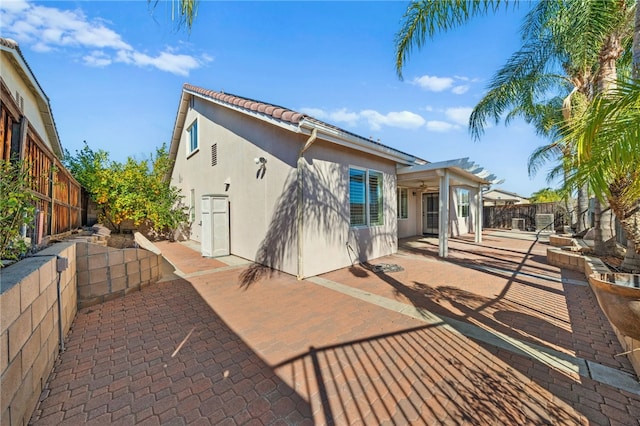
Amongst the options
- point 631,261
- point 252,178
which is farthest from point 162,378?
point 631,261

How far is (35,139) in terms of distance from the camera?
416 centimetres

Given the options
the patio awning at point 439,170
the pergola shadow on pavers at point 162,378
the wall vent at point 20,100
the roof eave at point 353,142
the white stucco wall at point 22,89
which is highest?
the white stucco wall at point 22,89

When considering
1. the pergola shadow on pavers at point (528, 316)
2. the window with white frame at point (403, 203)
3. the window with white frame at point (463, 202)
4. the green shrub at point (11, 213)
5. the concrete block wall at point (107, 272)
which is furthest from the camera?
the window with white frame at point (463, 202)

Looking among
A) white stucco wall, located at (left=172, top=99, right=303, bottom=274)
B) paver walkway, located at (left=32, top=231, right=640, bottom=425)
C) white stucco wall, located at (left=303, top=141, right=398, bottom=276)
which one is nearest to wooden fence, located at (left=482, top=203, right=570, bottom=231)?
paver walkway, located at (left=32, top=231, right=640, bottom=425)

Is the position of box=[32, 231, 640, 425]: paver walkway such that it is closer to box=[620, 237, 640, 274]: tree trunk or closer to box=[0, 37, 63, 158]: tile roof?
box=[620, 237, 640, 274]: tree trunk

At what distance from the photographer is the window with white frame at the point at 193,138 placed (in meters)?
12.1

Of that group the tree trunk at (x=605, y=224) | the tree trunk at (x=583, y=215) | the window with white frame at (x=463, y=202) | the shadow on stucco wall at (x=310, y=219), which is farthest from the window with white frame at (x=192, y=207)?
the tree trunk at (x=583, y=215)

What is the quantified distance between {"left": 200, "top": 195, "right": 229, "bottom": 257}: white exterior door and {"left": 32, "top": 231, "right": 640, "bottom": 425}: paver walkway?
10.6 feet

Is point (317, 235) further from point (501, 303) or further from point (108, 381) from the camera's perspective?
point (108, 381)

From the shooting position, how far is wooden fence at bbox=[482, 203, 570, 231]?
17.4 meters

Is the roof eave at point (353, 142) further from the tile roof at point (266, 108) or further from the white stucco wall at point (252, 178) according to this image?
the white stucco wall at point (252, 178)

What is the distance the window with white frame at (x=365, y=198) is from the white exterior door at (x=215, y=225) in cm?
457

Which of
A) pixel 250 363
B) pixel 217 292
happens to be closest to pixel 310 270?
pixel 217 292

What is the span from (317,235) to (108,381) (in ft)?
15.3
